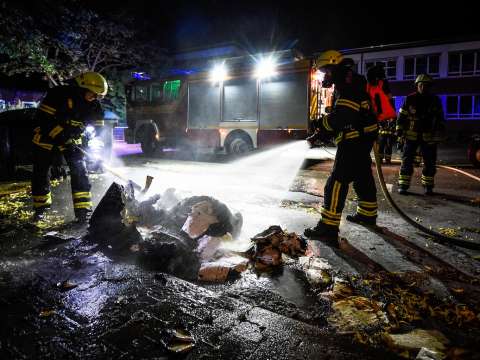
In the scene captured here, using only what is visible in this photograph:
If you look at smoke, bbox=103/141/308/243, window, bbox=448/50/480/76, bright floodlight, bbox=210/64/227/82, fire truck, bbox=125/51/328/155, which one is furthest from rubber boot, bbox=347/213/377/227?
window, bbox=448/50/480/76

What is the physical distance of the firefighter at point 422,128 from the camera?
19.7 feet

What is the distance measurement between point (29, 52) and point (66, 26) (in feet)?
5.95

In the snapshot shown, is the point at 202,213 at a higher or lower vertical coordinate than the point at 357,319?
higher

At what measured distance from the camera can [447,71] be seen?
2639 centimetres

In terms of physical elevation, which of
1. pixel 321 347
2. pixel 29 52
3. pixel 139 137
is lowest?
pixel 321 347

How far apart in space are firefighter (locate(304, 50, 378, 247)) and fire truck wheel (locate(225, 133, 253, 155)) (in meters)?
7.88

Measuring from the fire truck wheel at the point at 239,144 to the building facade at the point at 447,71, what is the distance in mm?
19745

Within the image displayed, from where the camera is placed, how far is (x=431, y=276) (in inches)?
116

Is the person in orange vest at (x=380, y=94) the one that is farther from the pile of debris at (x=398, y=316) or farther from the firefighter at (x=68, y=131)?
the firefighter at (x=68, y=131)

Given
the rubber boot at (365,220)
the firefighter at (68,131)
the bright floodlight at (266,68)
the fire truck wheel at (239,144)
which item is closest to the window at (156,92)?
the fire truck wheel at (239,144)

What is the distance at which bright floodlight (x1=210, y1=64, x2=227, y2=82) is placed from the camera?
12.1 meters

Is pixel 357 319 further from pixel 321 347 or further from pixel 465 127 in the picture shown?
pixel 465 127

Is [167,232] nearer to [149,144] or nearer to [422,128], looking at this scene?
[422,128]

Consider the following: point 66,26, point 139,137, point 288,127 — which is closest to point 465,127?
point 288,127
